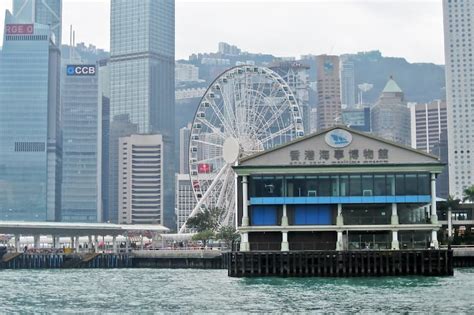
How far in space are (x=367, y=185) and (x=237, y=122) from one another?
49041 millimetres

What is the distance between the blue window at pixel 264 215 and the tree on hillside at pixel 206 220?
56375 millimetres

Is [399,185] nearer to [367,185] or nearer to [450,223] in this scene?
[367,185]

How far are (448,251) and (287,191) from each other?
1669 centimetres

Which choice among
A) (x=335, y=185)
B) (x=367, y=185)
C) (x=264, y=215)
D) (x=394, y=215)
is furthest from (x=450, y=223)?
(x=264, y=215)

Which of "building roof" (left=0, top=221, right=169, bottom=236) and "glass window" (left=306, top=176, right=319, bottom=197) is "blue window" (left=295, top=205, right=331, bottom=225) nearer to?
"glass window" (left=306, top=176, right=319, bottom=197)

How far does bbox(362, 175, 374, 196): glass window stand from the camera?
95938 millimetres

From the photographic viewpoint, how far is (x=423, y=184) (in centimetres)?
9600

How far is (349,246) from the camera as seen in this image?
316 ft

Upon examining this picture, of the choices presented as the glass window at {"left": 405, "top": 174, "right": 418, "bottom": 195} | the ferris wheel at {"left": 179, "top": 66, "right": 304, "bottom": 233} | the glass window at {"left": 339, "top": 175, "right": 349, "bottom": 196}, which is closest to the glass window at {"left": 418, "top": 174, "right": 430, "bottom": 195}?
the glass window at {"left": 405, "top": 174, "right": 418, "bottom": 195}

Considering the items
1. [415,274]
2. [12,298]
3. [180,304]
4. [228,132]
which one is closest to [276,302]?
[180,304]

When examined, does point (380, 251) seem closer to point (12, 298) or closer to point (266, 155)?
point (266, 155)

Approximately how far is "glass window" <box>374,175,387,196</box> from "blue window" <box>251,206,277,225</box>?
10.2m

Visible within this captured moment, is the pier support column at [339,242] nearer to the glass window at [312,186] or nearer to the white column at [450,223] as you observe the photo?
the glass window at [312,186]

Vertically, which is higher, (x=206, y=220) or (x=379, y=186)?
(x=379, y=186)
